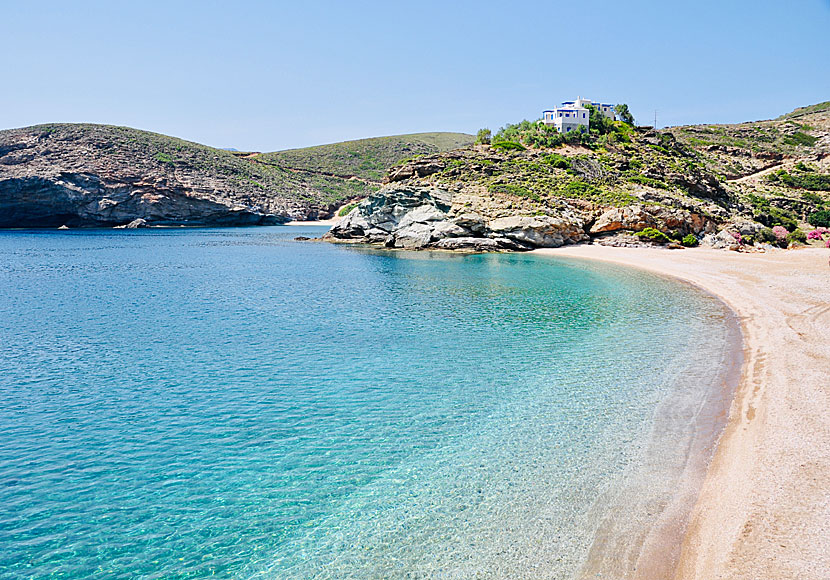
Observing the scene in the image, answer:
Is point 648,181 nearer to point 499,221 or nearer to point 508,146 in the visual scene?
point 508,146

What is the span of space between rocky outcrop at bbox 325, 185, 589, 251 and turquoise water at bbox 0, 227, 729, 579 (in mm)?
22443

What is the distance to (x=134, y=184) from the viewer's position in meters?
82.4

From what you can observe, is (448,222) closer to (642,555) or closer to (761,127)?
(642,555)

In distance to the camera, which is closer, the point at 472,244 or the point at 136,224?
the point at 472,244

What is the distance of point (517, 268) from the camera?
1341 inches

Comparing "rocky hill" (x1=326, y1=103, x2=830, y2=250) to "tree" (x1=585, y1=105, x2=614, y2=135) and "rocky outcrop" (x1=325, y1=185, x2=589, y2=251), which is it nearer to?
"rocky outcrop" (x1=325, y1=185, x2=589, y2=251)

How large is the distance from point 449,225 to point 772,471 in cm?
3960

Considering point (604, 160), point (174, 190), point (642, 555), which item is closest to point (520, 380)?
point (642, 555)

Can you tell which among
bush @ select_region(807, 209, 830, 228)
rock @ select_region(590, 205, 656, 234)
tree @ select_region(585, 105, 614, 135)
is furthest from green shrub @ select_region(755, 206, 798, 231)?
tree @ select_region(585, 105, 614, 135)

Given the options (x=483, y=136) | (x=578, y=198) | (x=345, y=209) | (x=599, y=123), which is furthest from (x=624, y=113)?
(x=345, y=209)

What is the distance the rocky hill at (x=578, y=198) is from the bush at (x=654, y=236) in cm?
8

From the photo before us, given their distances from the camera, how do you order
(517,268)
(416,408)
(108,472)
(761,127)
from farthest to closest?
(761,127) → (517,268) → (416,408) → (108,472)

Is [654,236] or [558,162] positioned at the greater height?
[558,162]

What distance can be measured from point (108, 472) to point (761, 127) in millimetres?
121438
